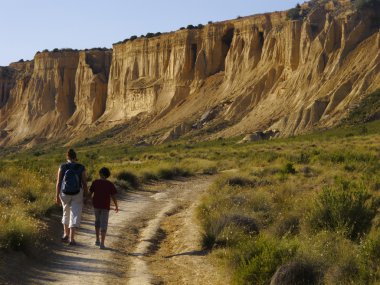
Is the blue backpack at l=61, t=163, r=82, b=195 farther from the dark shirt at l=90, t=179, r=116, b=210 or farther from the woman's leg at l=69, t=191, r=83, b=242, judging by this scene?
the dark shirt at l=90, t=179, r=116, b=210

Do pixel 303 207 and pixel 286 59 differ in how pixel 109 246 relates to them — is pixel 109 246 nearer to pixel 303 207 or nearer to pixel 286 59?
pixel 303 207

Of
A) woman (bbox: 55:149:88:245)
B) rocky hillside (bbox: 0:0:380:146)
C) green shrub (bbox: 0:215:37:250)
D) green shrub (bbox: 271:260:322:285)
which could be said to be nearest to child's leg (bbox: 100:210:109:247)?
woman (bbox: 55:149:88:245)

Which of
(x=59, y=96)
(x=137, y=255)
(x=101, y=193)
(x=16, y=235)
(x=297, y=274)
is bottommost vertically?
(x=137, y=255)

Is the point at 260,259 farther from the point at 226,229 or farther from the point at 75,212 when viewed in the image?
the point at 75,212

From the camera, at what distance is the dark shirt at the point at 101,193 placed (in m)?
11.5

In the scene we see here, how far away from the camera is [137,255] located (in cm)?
1099

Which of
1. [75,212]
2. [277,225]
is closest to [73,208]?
[75,212]

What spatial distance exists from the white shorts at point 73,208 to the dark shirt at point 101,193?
0.31 m

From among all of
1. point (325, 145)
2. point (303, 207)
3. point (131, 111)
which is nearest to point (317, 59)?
point (325, 145)

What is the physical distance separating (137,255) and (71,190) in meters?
1.55

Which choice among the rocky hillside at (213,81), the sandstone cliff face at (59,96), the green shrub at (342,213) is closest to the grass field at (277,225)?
the green shrub at (342,213)

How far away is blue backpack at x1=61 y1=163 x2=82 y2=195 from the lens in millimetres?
11078

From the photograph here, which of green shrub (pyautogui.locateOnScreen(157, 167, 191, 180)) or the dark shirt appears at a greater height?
the dark shirt

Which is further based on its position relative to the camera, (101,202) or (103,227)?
(101,202)
